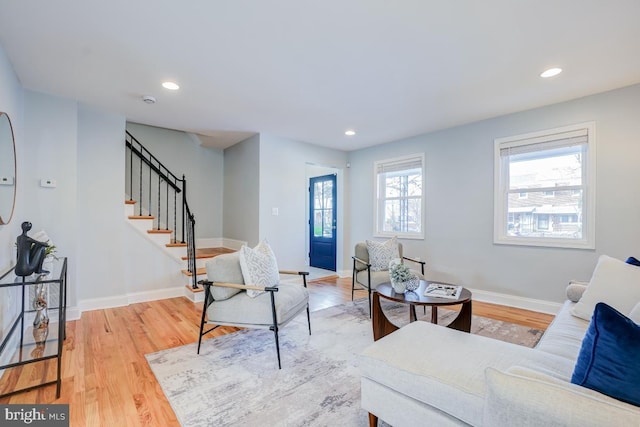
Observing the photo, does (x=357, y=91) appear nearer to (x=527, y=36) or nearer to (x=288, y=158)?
(x=527, y=36)

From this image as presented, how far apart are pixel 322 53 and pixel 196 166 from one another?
13.1ft

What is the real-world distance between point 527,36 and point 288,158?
11.7ft

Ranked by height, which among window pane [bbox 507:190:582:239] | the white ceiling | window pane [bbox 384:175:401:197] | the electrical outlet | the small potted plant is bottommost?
the small potted plant

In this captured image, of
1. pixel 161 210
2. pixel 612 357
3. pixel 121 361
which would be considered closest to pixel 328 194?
pixel 161 210

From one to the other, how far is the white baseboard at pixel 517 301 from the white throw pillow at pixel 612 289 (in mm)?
1552

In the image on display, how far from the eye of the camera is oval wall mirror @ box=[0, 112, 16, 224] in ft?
7.71

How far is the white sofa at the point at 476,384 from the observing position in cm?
91

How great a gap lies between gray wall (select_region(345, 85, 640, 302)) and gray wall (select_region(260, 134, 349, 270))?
1.42 meters

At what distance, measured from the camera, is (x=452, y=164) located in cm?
443

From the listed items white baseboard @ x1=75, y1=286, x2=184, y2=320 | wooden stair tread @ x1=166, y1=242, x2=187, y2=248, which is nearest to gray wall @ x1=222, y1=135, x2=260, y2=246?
wooden stair tread @ x1=166, y1=242, x2=187, y2=248

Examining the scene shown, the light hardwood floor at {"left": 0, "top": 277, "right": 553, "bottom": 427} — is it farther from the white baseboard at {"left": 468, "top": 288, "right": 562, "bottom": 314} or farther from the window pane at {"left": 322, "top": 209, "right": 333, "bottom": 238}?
the window pane at {"left": 322, "top": 209, "right": 333, "bottom": 238}

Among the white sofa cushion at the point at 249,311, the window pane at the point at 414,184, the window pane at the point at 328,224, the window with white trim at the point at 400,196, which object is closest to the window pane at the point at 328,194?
the window pane at the point at 328,224

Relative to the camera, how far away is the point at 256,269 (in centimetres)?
267

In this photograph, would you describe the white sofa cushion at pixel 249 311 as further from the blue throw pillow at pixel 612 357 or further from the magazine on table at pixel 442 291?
the blue throw pillow at pixel 612 357
